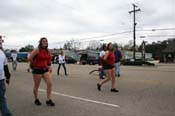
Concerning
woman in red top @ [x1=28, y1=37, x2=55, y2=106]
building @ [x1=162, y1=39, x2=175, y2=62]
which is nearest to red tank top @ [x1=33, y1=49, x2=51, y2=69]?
woman in red top @ [x1=28, y1=37, x2=55, y2=106]

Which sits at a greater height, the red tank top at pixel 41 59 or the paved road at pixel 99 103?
the red tank top at pixel 41 59

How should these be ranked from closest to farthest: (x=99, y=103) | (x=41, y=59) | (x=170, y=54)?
(x=41, y=59), (x=99, y=103), (x=170, y=54)

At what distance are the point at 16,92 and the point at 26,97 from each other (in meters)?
1.33

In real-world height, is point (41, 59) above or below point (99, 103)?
above

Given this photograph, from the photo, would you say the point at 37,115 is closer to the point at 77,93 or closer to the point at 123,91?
the point at 77,93

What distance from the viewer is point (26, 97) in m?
9.64

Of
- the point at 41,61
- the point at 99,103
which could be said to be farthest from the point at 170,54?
the point at 41,61

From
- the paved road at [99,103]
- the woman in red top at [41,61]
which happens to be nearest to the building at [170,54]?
the paved road at [99,103]

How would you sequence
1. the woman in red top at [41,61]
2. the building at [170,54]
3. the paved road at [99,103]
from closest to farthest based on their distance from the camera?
the paved road at [99,103]
the woman in red top at [41,61]
the building at [170,54]

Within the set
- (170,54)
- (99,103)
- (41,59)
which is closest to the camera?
(41,59)

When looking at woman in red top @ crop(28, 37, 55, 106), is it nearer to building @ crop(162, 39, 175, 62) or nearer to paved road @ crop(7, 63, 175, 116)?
paved road @ crop(7, 63, 175, 116)

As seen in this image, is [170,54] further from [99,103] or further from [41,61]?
[41,61]

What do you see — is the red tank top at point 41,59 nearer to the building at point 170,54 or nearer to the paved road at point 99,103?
the paved road at point 99,103

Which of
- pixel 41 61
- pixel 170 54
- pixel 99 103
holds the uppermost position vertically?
pixel 170 54
